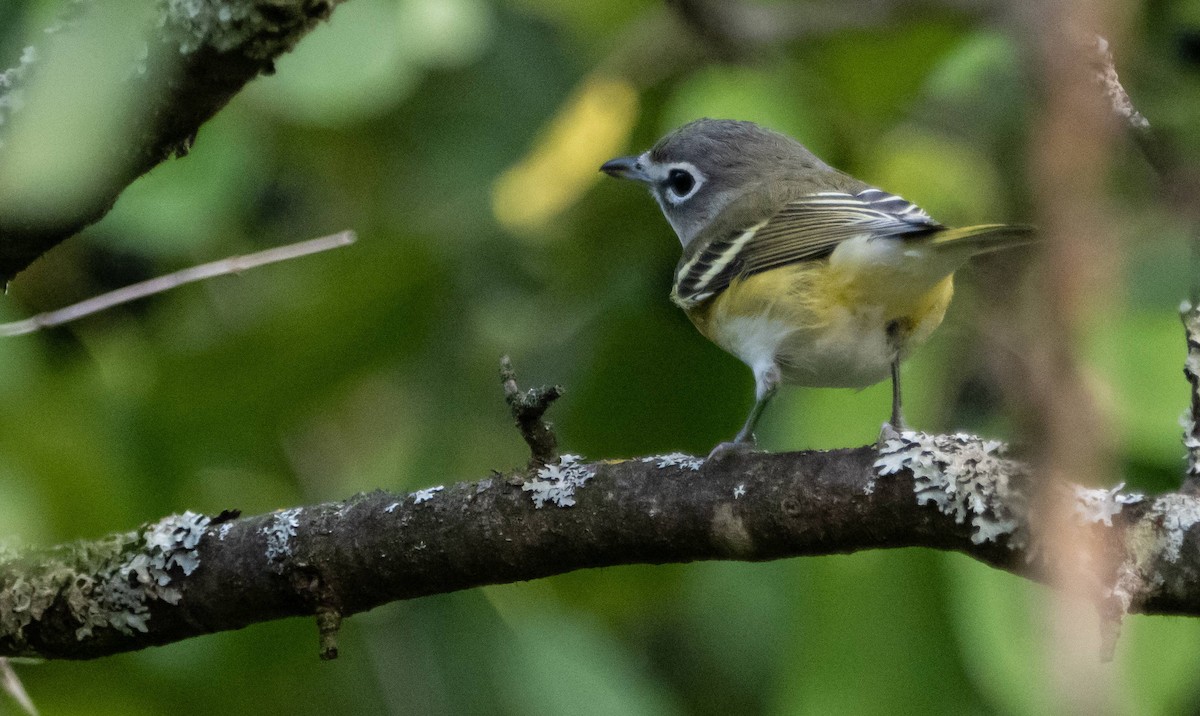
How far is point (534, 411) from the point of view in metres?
1.84

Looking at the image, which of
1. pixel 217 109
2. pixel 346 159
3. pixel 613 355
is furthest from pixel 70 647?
pixel 346 159

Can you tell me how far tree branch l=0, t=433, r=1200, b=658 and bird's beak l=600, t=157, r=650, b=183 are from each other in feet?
5.41

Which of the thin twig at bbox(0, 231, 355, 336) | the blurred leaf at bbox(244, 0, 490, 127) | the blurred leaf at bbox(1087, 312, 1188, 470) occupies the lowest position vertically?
the blurred leaf at bbox(1087, 312, 1188, 470)

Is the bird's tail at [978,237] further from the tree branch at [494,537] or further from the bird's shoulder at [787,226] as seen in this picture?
the tree branch at [494,537]

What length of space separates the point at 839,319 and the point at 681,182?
112 cm

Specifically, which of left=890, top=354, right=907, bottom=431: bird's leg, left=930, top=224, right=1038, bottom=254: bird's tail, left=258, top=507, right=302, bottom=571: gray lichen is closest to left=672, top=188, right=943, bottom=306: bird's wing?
left=930, top=224, right=1038, bottom=254: bird's tail

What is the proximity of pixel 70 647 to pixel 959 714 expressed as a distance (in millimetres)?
1838

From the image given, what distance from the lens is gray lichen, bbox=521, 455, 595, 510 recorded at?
6.39 feet

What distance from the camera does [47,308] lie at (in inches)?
147

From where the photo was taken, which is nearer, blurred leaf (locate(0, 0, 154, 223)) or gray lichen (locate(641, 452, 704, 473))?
blurred leaf (locate(0, 0, 154, 223))

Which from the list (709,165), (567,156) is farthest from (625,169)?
(709,165)

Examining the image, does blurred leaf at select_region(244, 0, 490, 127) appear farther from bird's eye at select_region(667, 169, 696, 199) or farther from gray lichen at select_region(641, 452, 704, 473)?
gray lichen at select_region(641, 452, 704, 473)

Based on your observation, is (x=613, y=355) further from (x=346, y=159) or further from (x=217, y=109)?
(x=217, y=109)

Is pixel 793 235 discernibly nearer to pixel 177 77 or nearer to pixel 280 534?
pixel 280 534
